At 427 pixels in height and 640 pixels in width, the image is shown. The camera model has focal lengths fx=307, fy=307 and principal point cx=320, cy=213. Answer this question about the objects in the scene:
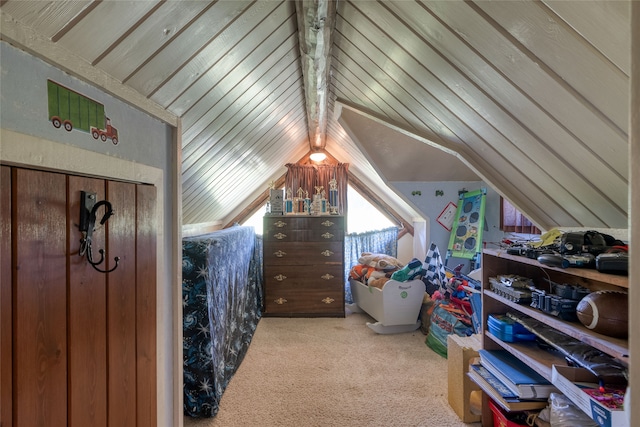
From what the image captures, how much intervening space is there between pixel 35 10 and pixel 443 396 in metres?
2.67

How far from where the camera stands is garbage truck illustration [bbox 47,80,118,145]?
0.80 m

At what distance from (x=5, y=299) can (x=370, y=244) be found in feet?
13.3

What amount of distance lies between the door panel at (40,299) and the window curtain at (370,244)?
12.3 ft

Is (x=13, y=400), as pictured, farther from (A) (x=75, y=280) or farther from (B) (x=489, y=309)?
(B) (x=489, y=309)

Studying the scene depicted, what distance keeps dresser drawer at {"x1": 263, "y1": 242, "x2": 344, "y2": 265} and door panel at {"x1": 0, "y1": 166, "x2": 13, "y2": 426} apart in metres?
2.99

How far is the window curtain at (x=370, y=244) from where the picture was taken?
4.44 m

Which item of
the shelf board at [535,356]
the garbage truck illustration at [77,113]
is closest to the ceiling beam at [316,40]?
the garbage truck illustration at [77,113]

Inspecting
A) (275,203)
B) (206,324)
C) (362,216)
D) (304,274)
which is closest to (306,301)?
(304,274)

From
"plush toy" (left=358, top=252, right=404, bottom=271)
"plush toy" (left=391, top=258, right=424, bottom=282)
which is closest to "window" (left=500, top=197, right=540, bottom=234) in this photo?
"plush toy" (left=391, top=258, right=424, bottom=282)

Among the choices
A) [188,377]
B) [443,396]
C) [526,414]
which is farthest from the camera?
[443,396]

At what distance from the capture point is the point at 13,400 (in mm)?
699

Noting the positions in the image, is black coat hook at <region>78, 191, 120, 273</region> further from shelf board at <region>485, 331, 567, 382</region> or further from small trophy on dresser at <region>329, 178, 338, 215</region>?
small trophy on dresser at <region>329, 178, 338, 215</region>

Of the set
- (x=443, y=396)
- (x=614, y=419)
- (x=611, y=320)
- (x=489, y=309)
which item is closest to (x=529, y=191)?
(x=489, y=309)

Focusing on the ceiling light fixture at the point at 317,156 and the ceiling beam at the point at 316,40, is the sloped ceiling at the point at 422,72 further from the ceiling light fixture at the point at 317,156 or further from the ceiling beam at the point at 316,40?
the ceiling light fixture at the point at 317,156
